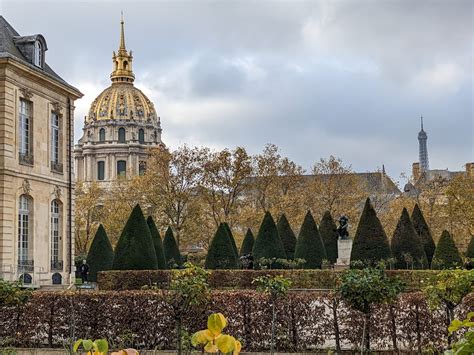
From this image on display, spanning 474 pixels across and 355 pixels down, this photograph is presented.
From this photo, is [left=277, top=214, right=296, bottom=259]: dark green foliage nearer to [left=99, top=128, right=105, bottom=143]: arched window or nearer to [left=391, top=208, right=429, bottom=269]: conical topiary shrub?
[left=391, top=208, right=429, bottom=269]: conical topiary shrub

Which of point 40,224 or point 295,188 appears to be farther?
point 295,188

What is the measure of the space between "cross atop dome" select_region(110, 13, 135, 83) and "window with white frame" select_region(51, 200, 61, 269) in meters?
96.3

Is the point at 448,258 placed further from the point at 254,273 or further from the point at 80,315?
the point at 80,315

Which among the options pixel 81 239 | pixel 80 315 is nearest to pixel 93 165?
pixel 81 239

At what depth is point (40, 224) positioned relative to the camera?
2602cm

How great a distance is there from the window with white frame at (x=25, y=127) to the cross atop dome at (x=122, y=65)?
319 ft

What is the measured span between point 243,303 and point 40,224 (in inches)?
633

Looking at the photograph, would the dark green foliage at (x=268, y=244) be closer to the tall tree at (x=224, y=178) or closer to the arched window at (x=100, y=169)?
the tall tree at (x=224, y=178)

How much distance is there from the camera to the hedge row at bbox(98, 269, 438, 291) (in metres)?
22.4

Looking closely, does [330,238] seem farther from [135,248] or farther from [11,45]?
[11,45]

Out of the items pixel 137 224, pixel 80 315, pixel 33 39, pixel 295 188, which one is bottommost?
pixel 80 315

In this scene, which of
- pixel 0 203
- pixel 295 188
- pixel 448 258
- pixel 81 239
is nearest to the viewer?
pixel 0 203

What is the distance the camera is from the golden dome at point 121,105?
117400mm

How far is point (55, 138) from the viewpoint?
28.1 meters
